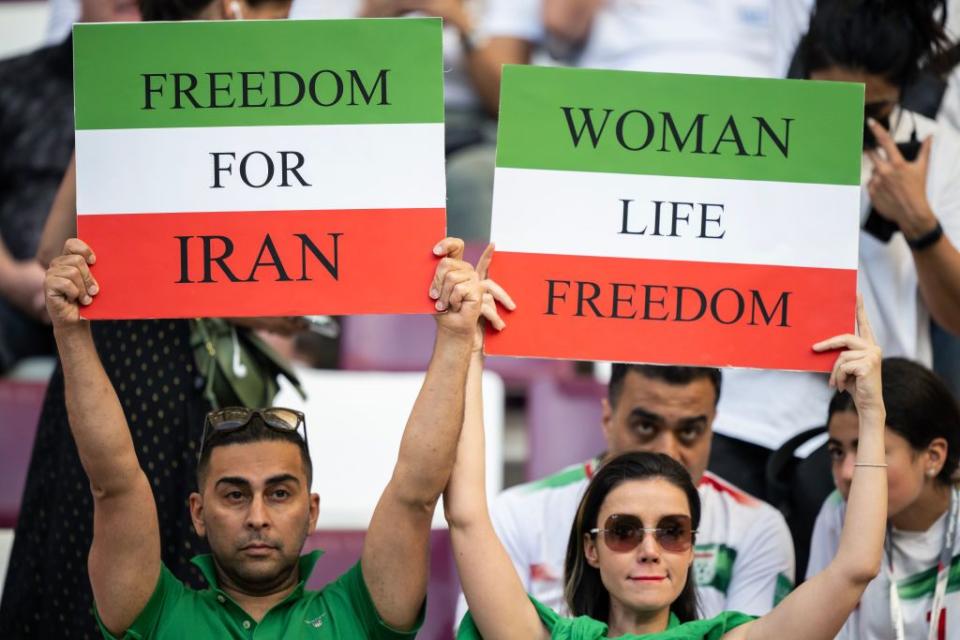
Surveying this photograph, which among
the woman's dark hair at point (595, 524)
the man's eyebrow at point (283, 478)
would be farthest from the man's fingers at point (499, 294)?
the man's eyebrow at point (283, 478)

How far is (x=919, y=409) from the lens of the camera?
356cm

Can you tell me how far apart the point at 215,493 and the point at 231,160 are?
643 millimetres

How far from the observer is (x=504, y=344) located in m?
3.04

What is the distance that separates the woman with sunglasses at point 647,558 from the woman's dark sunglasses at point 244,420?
374 mm

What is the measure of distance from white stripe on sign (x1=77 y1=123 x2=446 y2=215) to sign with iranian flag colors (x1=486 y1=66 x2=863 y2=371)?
0.61 feet

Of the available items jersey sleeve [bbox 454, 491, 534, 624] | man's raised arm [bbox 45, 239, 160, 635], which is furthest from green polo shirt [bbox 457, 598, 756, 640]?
jersey sleeve [bbox 454, 491, 534, 624]

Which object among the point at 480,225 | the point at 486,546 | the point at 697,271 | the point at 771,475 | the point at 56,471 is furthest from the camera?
the point at 480,225

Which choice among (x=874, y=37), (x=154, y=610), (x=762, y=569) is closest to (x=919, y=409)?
(x=762, y=569)

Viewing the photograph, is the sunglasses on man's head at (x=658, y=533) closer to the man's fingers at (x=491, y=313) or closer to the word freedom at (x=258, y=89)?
the man's fingers at (x=491, y=313)

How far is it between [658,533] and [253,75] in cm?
118

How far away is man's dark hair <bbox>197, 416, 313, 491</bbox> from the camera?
10.1ft

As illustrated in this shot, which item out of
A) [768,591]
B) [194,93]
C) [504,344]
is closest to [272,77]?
[194,93]

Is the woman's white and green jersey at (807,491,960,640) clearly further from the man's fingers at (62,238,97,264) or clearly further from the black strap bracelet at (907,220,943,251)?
the man's fingers at (62,238,97,264)

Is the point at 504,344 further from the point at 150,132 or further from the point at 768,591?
the point at 768,591
